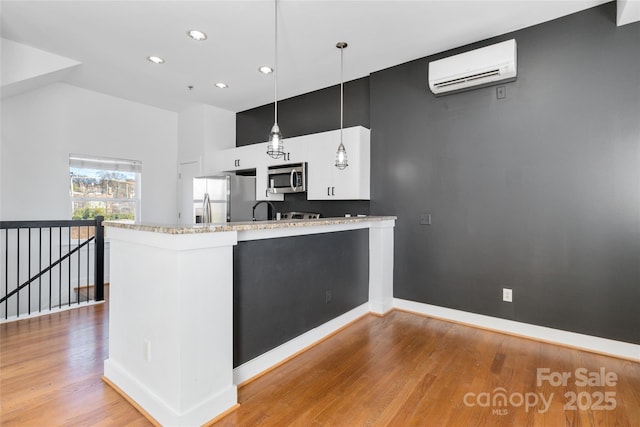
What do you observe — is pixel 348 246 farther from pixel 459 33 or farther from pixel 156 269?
pixel 459 33

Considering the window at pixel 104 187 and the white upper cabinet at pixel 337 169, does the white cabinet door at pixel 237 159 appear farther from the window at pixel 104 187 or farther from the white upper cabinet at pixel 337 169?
the window at pixel 104 187

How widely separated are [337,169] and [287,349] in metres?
2.14

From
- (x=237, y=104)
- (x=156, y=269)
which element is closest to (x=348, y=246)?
(x=156, y=269)

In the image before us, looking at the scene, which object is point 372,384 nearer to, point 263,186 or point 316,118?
point 263,186

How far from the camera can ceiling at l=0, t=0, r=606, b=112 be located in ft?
8.39

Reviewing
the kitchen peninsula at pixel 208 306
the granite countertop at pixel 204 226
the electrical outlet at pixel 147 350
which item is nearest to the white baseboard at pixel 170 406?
the kitchen peninsula at pixel 208 306

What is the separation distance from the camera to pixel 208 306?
1.71 m

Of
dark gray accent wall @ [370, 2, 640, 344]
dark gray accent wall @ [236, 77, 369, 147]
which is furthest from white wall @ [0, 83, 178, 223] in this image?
dark gray accent wall @ [370, 2, 640, 344]

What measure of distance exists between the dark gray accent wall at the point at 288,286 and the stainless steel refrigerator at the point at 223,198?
232cm

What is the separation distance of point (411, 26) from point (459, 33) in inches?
19.5

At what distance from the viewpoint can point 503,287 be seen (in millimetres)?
2977

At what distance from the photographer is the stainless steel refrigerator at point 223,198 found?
4.85 meters

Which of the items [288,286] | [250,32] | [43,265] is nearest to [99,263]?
[43,265]

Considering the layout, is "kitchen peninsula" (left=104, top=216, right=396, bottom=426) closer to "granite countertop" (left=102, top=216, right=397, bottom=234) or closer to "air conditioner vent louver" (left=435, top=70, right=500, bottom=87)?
"granite countertop" (left=102, top=216, right=397, bottom=234)
